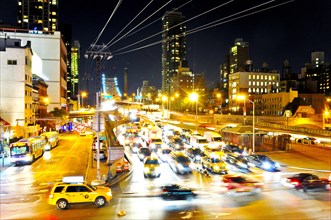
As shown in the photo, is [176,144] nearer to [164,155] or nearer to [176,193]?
[164,155]

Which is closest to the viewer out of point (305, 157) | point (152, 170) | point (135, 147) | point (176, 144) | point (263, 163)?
point (152, 170)

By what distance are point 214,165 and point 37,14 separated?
14314 cm

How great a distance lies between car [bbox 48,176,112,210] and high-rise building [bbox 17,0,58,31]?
464 feet

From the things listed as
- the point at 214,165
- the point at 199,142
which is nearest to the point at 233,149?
the point at 199,142

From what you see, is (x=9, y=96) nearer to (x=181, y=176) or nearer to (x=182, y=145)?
(x=182, y=145)

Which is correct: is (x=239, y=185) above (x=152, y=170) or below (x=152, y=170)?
above

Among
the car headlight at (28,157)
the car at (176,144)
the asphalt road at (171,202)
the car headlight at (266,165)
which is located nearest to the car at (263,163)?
the car headlight at (266,165)

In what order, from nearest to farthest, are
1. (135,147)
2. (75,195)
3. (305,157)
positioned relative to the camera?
(75,195), (305,157), (135,147)

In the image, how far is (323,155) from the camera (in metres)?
39.4

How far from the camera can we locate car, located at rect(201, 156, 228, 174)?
94.2ft

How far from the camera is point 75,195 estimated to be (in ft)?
61.1

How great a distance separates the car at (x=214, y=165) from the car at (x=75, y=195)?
40.3 feet

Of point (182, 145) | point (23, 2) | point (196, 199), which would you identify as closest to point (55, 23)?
Answer: point (23, 2)

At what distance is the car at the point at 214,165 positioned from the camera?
28.7m
